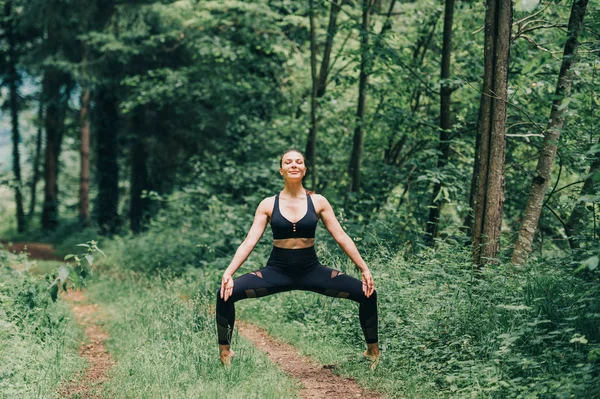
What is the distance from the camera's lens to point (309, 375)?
20.2 feet

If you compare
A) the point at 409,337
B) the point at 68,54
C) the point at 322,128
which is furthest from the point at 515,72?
the point at 68,54

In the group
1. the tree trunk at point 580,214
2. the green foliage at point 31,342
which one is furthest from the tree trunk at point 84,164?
the tree trunk at point 580,214

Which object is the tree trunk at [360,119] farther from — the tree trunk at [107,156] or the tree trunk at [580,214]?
the tree trunk at [107,156]

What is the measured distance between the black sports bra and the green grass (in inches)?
53.1

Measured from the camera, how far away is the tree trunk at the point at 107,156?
20.8 metres

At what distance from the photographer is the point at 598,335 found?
16.9ft

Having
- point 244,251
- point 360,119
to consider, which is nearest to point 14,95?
point 360,119

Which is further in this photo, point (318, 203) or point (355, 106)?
point (355, 106)

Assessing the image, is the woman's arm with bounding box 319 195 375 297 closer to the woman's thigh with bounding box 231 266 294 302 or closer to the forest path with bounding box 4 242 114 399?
the woman's thigh with bounding box 231 266 294 302

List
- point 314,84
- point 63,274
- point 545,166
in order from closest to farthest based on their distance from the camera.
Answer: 1. point 63,274
2. point 545,166
3. point 314,84

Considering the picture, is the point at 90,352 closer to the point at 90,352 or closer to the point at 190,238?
the point at 90,352

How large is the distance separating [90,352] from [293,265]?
11.9ft

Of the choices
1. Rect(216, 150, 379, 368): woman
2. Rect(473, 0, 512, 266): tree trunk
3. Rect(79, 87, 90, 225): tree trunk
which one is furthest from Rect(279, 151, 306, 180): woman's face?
Rect(79, 87, 90, 225): tree trunk

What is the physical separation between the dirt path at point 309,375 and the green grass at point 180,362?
8.8 inches
